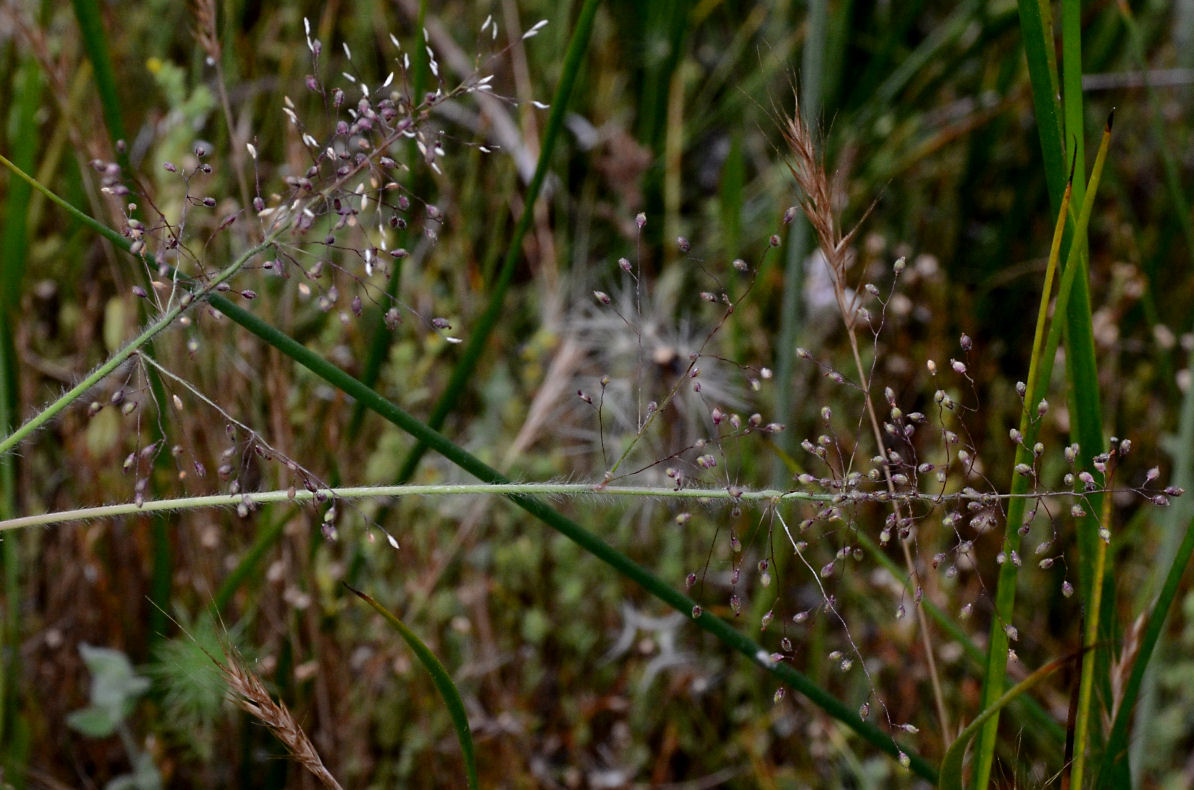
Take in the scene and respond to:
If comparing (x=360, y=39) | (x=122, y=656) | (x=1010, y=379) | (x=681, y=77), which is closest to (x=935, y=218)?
(x=1010, y=379)

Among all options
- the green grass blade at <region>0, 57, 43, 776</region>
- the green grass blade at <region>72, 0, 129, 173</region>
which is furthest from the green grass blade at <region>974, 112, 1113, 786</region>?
the green grass blade at <region>0, 57, 43, 776</region>

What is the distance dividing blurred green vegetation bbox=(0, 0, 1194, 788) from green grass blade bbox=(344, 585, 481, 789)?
25 cm

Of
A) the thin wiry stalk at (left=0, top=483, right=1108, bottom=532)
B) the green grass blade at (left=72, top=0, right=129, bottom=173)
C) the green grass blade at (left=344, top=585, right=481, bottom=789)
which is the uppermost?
the green grass blade at (left=72, top=0, right=129, bottom=173)

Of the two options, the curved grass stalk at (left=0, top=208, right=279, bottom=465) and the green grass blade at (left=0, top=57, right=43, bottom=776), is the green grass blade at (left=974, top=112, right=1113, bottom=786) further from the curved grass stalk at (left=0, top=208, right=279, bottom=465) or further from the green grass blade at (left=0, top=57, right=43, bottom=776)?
the green grass blade at (left=0, top=57, right=43, bottom=776)

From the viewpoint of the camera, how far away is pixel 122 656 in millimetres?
1276

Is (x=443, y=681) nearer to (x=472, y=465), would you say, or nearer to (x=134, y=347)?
(x=472, y=465)

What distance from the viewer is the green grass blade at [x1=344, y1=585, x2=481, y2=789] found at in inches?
29.3

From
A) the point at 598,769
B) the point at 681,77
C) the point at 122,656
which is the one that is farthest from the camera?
the point at 681,77

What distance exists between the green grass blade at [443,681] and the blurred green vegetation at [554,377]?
0.81 ft

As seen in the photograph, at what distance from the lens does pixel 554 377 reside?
175 centimetres

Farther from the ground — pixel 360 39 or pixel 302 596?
pixel 360 39

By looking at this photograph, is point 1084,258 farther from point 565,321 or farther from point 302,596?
point 565,321

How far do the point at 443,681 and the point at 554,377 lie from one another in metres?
0.99

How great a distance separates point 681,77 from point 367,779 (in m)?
1.48
